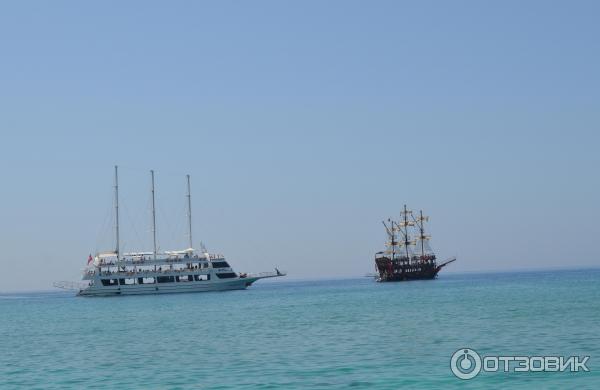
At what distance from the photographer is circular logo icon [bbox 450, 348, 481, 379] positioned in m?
26.7

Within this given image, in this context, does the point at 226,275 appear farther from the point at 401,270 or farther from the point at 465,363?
the point at 465,363

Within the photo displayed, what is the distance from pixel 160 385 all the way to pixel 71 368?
7713mm

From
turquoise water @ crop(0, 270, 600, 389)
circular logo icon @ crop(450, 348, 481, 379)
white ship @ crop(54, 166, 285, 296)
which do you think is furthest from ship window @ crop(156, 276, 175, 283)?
circular logo icon @ crop(450, 348, 481, 379)

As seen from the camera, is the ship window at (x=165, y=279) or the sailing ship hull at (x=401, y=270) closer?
the ship window at (x=165, y=279)

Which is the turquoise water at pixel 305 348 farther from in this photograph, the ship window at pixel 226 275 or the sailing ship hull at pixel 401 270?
the sailing ship hull at pixel 401 270

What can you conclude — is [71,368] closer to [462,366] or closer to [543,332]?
[462,366]

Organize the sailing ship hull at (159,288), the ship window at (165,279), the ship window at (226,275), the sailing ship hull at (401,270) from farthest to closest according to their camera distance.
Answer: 1. the sailing ship hull at (401,270)
2. the ship window at (226,275)
3. the ship window at (165,279)
4. the sailing ship hull at (159,288)

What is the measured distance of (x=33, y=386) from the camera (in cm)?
2916

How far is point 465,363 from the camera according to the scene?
29656 millimetres

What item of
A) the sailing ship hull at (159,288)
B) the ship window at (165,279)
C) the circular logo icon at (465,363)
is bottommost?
the circular logo icon at (465,363)

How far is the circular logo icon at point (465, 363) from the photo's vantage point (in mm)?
26734

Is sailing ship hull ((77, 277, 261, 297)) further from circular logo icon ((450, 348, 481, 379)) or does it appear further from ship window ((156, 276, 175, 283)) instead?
circular logo icon ((450, 348, 481, 379))

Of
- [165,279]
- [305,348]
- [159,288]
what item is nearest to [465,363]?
[305,348]

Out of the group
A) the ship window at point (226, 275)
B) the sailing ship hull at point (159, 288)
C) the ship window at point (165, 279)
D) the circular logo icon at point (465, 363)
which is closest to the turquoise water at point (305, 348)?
the circular logo icon at point (465, 363)
